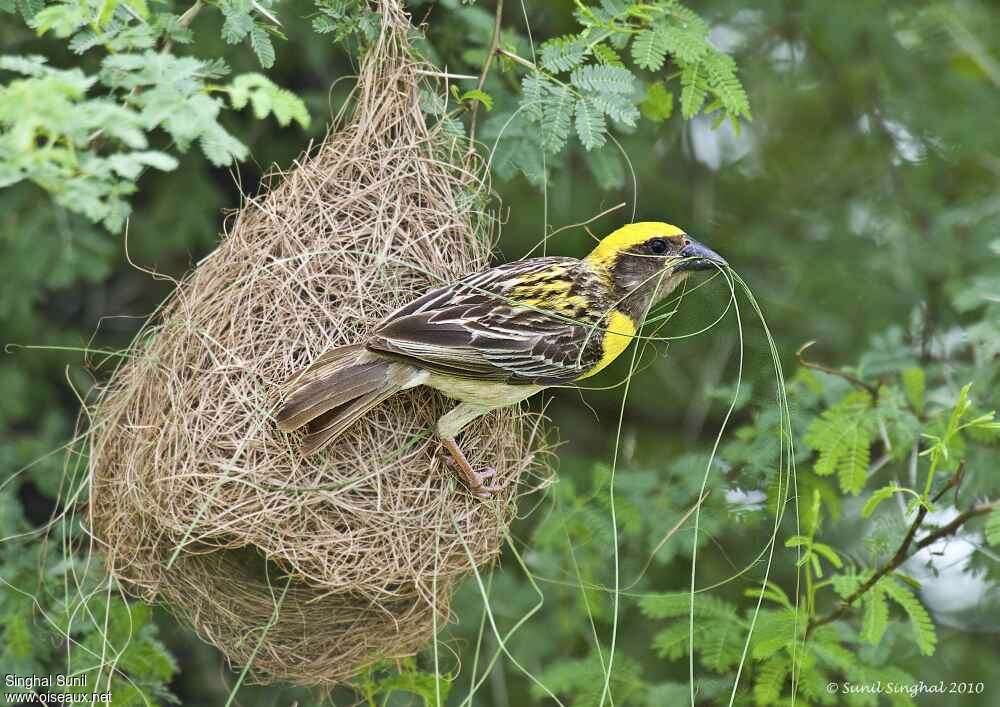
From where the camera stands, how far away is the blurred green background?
14.8ft

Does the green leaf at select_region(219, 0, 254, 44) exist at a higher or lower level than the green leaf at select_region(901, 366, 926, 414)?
higher

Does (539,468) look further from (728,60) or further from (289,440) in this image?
(728,60)

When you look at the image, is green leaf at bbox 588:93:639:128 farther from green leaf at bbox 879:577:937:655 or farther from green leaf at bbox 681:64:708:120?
green leaf at bbox 879:577:937:655

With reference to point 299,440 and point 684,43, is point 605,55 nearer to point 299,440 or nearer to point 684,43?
point 684,43

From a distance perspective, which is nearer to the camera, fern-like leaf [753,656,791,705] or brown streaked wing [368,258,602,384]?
brown streaked wing [368,258,602,384]

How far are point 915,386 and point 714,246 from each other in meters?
0.83

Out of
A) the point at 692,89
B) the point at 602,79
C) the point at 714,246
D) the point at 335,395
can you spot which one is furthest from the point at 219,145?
the point at 714,246

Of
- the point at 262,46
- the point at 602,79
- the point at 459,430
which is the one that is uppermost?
the point at 262,46

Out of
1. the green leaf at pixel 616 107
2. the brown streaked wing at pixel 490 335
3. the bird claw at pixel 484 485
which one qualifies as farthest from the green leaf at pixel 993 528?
the green leaf at pixel 616 107

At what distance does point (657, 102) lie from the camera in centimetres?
403

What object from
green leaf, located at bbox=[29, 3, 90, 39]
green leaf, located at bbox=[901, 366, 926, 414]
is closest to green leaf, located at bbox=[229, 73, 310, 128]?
green leaf, located at bbox=[29, 3, 90, 39]

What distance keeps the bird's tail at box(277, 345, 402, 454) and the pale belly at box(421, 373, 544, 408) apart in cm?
11

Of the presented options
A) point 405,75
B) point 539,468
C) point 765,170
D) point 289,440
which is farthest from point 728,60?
point 765,170

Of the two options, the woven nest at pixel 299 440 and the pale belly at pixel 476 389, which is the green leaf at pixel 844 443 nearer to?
the woven nest at pixel 299 440
